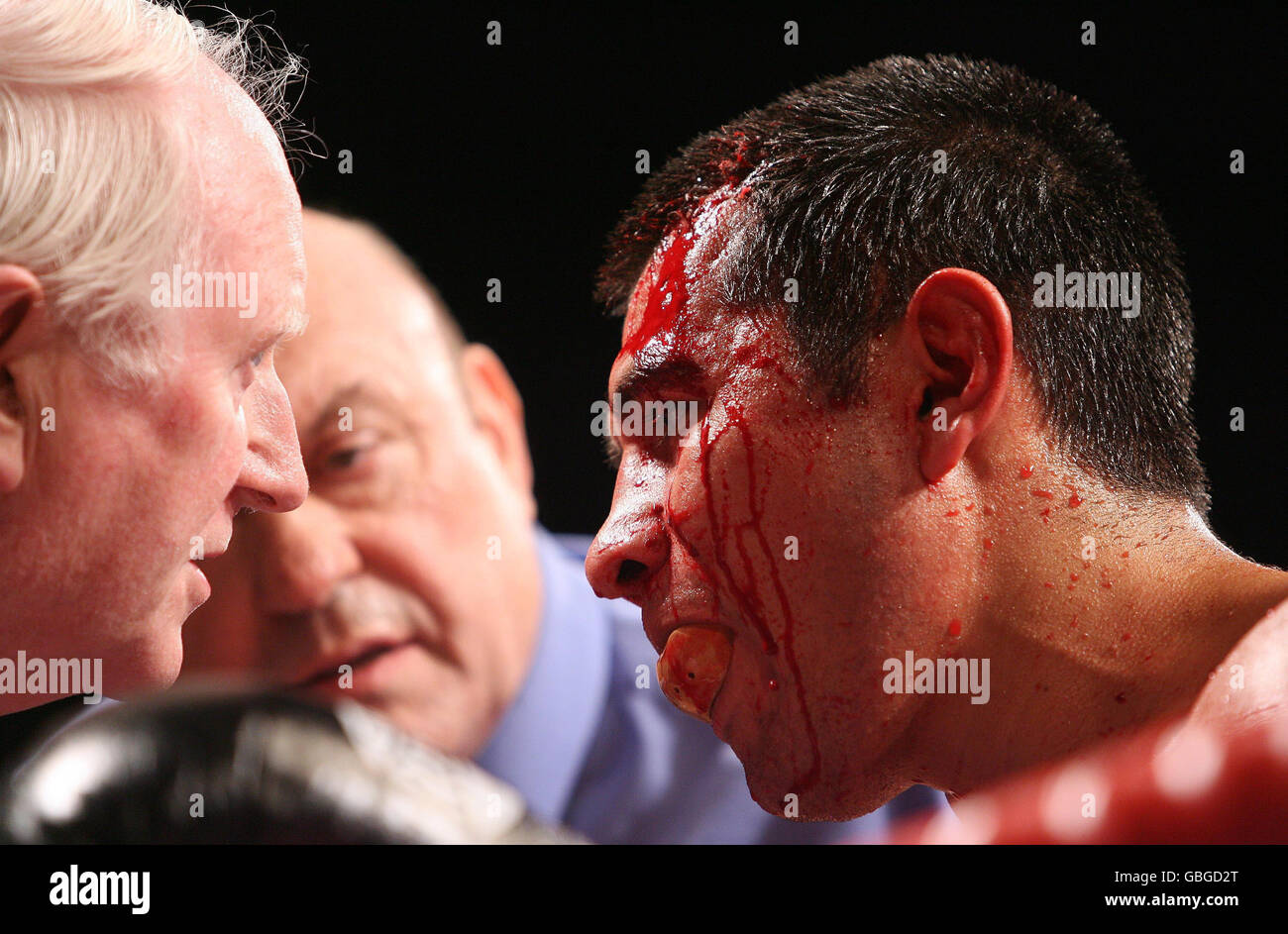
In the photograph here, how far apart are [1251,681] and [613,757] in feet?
4.04

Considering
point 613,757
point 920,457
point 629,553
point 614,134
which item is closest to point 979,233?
point 920,457

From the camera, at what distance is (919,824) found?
6.72 ft

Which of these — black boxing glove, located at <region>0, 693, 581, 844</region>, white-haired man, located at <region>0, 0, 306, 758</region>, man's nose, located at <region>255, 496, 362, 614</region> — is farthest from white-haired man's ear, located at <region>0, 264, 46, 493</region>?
man's nose, located at <region>255, 496, 362, 614</region>

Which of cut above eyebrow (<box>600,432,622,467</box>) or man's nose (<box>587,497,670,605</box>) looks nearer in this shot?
man's nose (<box>587,497,670,605</box>)

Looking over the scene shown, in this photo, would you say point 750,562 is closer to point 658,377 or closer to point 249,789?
point 658,377

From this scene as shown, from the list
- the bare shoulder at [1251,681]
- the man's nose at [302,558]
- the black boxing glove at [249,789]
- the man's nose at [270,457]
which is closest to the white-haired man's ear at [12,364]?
the man's nose at [270,457]

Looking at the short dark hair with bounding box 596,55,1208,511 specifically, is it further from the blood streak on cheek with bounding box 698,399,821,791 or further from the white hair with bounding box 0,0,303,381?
the white hair with bounding box 0,0,303,381

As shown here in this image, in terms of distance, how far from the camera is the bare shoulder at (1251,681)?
44.5 inches

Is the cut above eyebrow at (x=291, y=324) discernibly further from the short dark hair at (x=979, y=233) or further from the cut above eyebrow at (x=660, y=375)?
the short dark hair at (x=979, y=233)

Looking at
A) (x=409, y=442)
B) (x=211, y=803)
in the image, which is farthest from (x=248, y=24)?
(x=211, y=803)

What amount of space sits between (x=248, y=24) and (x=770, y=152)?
0.84 metres

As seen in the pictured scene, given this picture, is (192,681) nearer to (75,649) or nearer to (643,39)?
(75,649)

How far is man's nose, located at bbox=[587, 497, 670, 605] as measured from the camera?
57.0 inches

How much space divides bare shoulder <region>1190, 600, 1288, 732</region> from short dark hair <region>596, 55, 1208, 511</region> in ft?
0.75
